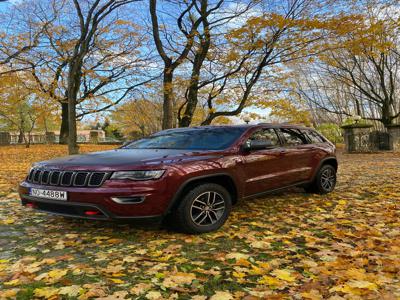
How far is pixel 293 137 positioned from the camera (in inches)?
246

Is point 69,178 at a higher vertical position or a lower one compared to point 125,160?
lower

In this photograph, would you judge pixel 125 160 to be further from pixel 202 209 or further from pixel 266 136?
pixel 266 136

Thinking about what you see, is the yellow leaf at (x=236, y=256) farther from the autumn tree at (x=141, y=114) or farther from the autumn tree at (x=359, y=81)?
the autumn tree at (x=141, y=114)

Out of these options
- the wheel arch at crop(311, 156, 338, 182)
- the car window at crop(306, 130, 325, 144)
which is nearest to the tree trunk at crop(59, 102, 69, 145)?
the car window at crop(306, 130, 325, 144)

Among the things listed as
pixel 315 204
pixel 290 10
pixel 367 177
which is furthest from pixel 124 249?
pixel 290 10

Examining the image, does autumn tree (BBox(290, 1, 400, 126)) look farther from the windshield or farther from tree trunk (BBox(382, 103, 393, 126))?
the windshield

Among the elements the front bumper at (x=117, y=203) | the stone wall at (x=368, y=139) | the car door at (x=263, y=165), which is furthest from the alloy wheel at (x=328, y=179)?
the stone wall at (x=368, y=139)

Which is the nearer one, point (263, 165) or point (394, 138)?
point (263, 165)

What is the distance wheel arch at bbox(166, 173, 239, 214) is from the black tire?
8.22 ft

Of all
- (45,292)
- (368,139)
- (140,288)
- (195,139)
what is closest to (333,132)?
(368,139)

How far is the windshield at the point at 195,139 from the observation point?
5.07 metres

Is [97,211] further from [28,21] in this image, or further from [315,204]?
[28,21]

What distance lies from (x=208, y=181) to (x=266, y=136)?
62.0 inches

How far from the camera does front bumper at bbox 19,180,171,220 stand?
3850 millimetres
